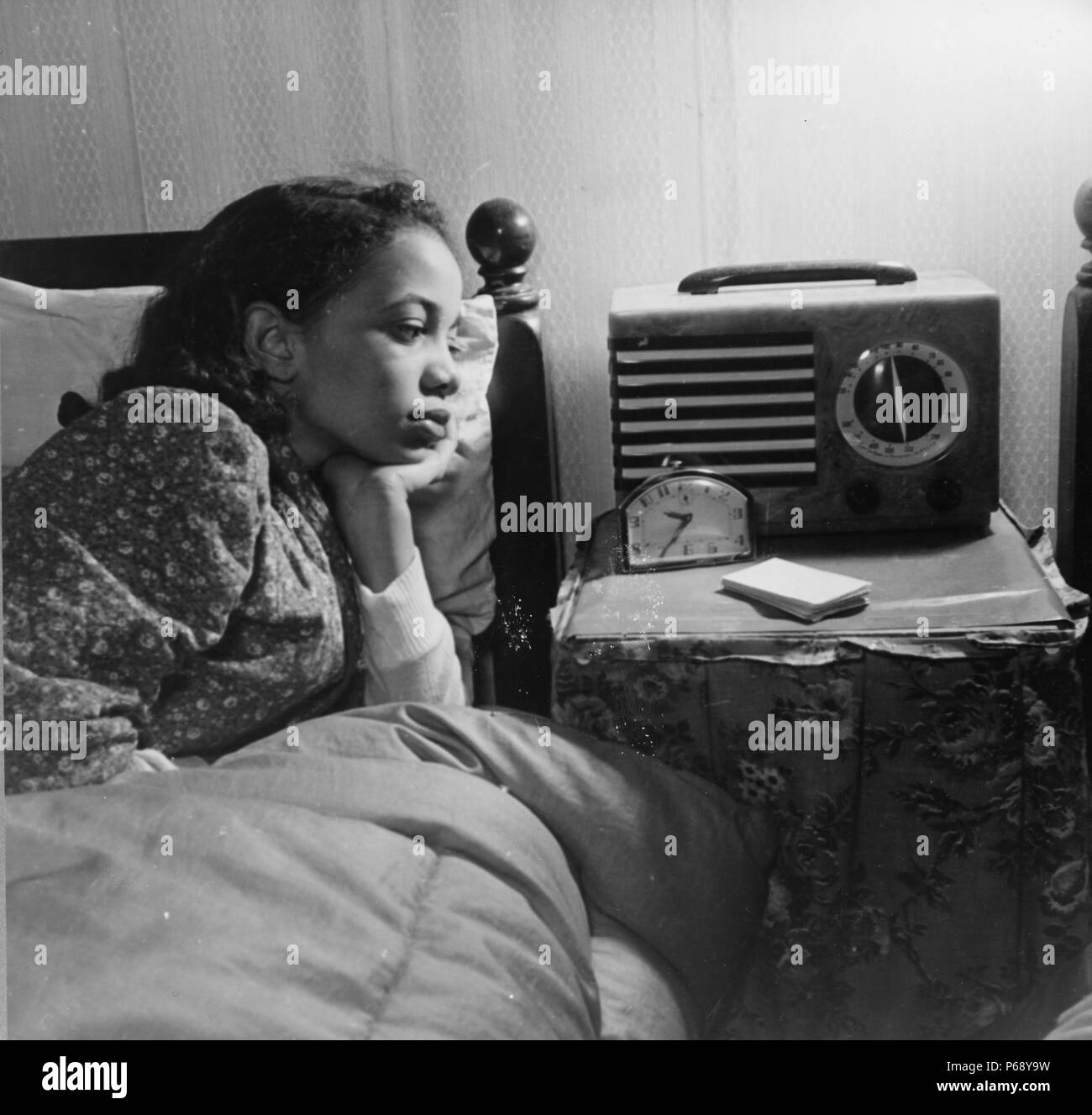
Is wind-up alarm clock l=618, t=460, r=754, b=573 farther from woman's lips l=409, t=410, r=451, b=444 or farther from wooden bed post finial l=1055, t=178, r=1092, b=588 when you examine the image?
wooden bed post finial l=1055, t=178, r=1092, b=588

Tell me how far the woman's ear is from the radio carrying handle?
0.35m

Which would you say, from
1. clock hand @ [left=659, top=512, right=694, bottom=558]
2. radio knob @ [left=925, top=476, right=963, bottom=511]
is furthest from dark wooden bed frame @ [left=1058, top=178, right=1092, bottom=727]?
clock hand @ [left=659, top=512, right=694, bottom=558]

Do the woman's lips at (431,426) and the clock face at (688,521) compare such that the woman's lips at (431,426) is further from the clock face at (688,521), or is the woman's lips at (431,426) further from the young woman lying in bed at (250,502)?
the clock face at (688,521)

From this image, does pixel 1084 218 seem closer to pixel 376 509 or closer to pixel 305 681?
pixel 376 509

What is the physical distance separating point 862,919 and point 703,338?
0.52 m

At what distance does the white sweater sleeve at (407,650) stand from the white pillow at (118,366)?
21mm

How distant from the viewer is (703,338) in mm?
1124

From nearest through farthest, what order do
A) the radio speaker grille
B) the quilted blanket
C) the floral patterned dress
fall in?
the quilted blanket < the floral patterned dress < the radio speaker grille

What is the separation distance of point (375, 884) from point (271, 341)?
1.50 feet

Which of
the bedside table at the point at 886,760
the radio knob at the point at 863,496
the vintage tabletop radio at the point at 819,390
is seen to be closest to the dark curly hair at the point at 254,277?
the vintage tabletop radio at the point at 819,390

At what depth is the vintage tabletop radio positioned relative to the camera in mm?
1102

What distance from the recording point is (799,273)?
1.11 meters
